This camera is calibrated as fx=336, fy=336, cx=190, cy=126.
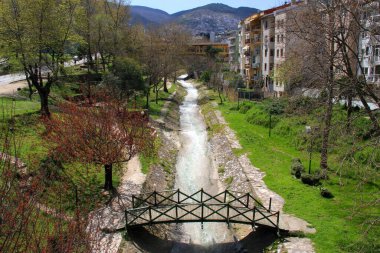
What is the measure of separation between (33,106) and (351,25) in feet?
88.2

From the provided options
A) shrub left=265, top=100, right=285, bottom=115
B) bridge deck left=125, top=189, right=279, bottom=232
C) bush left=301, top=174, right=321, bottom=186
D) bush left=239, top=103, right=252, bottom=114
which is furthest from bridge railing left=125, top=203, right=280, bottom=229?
bush left=239, top=103, right=252, bottom=114

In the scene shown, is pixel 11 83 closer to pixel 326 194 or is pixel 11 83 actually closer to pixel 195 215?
pixel 195 215

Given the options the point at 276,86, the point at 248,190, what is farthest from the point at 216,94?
the point at 248,190

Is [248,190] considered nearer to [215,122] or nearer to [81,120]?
[81,120]

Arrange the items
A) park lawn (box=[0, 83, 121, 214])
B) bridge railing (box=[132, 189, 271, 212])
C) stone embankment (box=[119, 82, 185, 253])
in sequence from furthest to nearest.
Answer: park lawn (box=[0, 83, 121, 214]) < stone embankment (box=[119, 82, 185, 253]) < bridge railing (box=[132, 189, 271, 212])

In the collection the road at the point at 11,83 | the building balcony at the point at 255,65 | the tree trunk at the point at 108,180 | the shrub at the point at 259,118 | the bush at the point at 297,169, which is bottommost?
the bush at the point at 297,169

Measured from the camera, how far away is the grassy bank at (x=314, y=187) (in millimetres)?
15180

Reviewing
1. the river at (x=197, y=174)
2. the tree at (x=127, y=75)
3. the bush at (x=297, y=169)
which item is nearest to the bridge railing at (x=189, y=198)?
the river at (x=197, y=174)

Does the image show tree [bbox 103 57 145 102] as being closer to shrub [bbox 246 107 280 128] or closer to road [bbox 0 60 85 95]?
road [bbox 0 60 85 95]

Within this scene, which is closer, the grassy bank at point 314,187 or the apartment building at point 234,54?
the grassy bank at point 314,187

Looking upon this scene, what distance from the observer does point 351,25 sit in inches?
659

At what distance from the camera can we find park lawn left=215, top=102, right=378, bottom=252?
1555 centimetres

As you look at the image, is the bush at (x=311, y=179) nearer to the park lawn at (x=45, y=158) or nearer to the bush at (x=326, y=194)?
the bush at (x=326, y=194)

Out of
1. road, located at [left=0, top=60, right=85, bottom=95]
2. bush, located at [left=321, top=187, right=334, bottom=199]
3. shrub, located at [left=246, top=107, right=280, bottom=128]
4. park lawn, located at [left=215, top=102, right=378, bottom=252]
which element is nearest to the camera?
park lawn, located at [left=215, top=102, right=378, bottom=252]
